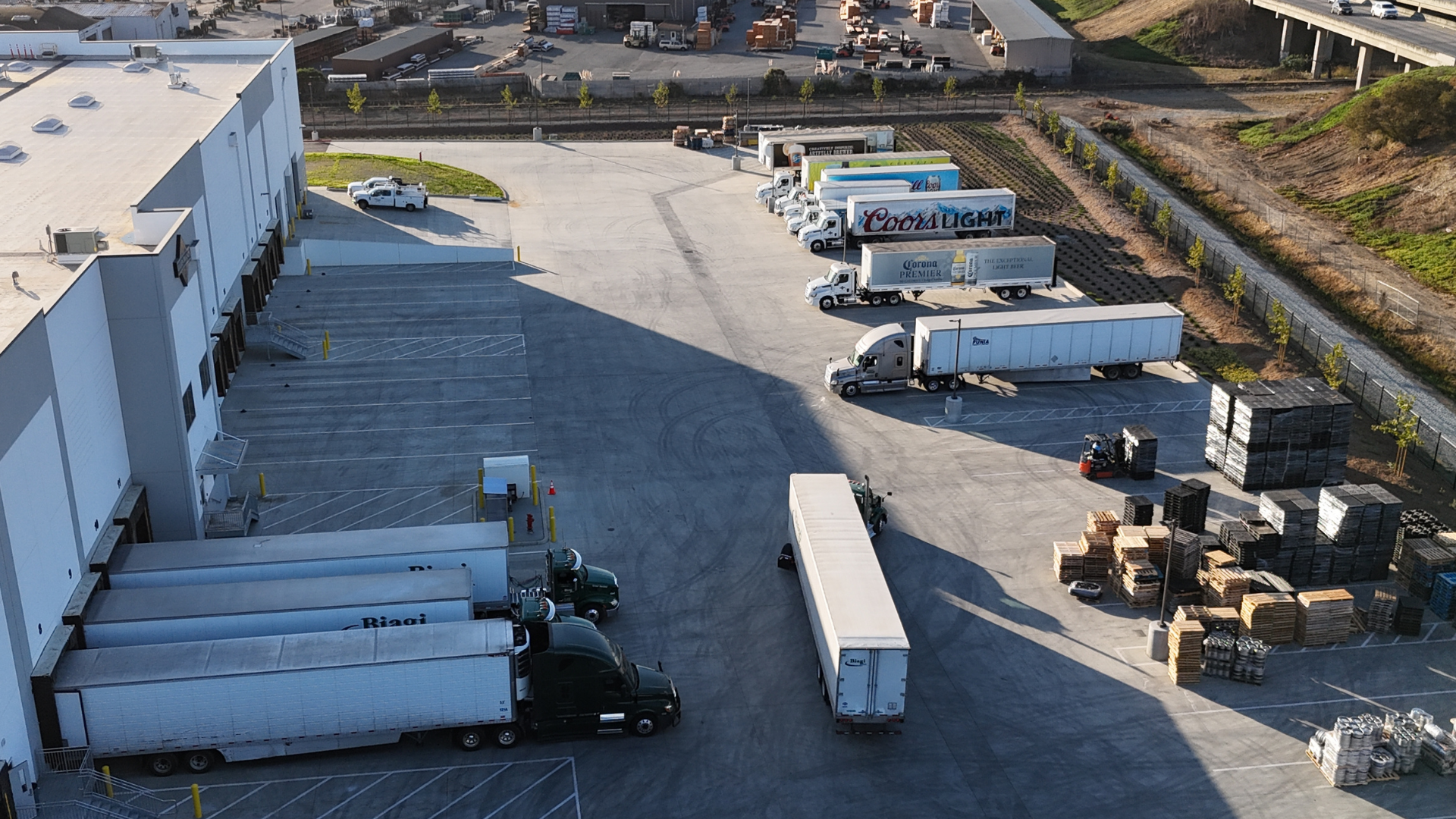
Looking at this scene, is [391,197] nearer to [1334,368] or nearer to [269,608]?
[269,608]

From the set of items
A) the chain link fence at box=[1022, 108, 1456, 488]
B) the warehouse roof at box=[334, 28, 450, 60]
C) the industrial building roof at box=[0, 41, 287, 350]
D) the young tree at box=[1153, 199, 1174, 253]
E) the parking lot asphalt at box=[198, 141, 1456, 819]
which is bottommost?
the parking lot asphalt at box=[198, 141, 1456, 819]

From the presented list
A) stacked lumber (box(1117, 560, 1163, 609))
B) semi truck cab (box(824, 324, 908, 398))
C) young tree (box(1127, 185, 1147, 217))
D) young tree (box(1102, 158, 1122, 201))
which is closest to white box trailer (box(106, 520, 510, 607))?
stacked lumber (box(1117, 560, 1163, 609))

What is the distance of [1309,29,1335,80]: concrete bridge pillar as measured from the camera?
3839 inches

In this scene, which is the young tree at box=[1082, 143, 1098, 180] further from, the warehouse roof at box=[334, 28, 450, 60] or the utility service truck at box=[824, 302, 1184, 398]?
the warehouse roof at box=[334, 28, 450, 60]

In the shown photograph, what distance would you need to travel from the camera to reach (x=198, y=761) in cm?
2667

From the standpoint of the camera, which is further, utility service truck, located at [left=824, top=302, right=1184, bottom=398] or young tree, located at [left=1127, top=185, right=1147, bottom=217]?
young tree, located at [left=1127, top=185, right=1147, bottom=217]

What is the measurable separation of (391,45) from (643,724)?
8513 centimetres

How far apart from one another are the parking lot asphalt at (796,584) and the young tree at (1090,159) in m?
20.5

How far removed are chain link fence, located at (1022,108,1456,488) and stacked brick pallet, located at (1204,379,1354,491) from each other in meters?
3.87

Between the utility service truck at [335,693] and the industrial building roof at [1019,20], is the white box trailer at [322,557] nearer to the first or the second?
the utility service truck at [335,693]

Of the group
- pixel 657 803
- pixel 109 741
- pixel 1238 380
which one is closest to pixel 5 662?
pixel 109 741

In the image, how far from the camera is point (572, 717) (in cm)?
2789

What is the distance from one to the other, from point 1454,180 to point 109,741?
207 feet

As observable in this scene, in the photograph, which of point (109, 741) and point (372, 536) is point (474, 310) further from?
point (109, 741)
